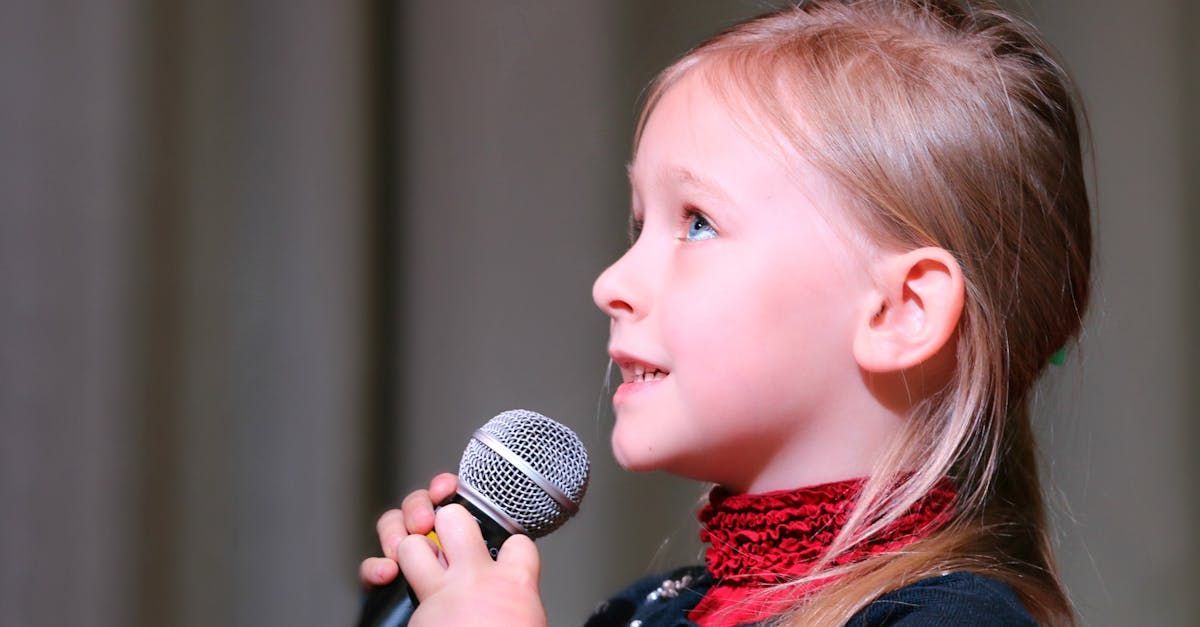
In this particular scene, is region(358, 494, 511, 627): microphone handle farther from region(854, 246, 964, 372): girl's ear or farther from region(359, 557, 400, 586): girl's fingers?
region(854, 246, 964, 372): girl's ear

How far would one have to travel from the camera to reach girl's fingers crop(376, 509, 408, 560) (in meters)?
0.80

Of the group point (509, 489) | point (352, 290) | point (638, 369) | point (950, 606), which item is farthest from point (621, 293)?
point (352, 290)

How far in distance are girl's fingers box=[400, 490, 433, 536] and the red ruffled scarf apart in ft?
0.67

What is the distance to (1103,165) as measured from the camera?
150 centimetres

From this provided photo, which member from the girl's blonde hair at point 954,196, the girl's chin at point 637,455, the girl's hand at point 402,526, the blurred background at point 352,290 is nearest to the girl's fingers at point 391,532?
the girl's hand at point 402,526

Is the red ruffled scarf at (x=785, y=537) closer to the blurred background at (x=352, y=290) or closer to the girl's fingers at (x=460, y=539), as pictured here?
the girl's fingers at (x=460, y=539)

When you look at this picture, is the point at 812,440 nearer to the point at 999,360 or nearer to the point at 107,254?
the point at 999,360

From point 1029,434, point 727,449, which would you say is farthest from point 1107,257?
point 727,449

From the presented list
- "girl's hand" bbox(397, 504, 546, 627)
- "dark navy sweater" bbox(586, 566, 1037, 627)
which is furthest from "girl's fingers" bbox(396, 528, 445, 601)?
"dark navy sweater" bbox(586, 566, 1037, 627)

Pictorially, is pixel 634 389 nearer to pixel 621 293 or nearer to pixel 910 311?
pixel 621 293

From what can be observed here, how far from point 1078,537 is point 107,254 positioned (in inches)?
47.0

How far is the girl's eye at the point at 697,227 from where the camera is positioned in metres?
0.79

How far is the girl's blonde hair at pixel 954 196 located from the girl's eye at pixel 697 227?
0.23 feet

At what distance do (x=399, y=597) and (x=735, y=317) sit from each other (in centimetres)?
28
